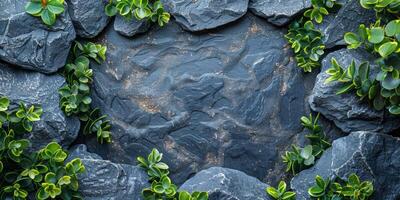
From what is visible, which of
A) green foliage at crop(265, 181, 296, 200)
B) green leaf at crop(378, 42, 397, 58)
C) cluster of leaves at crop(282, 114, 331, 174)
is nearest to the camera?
green leaf at crop(378, 42, 397, 58)

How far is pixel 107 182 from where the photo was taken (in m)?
3.16

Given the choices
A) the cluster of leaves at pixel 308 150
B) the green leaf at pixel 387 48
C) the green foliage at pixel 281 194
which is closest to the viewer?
the green leaf at pixel 387 48

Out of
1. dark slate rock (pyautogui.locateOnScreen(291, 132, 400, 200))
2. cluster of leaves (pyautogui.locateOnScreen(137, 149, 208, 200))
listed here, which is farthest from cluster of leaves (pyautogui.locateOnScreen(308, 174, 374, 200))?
cluster of leaves (pyautogui.locateOnScreen(137, 149, 208, 200))

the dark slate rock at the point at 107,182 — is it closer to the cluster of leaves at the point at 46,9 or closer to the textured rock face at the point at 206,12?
the cluster of leaves at the point at 46,9

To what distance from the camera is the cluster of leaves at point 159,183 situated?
10.1 ft

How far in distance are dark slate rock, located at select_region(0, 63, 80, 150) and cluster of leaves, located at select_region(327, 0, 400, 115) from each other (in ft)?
3.95


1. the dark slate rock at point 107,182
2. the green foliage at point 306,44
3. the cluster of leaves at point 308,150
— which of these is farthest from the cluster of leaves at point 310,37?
the dark slate rock at point 107,182

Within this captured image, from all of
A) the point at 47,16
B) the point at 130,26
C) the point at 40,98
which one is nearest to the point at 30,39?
the point at 47,16

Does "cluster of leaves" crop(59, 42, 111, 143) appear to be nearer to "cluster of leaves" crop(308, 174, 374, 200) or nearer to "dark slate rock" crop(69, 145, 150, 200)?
"dark slate rock" crop(69, 145, 150, 200)

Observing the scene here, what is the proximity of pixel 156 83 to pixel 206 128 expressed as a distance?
0.31 m

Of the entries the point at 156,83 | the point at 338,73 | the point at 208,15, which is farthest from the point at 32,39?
the point at 338,73

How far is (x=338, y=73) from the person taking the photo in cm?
317

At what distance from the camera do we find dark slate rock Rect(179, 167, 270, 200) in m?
3.07

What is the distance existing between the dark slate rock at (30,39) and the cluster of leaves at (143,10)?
252mm
